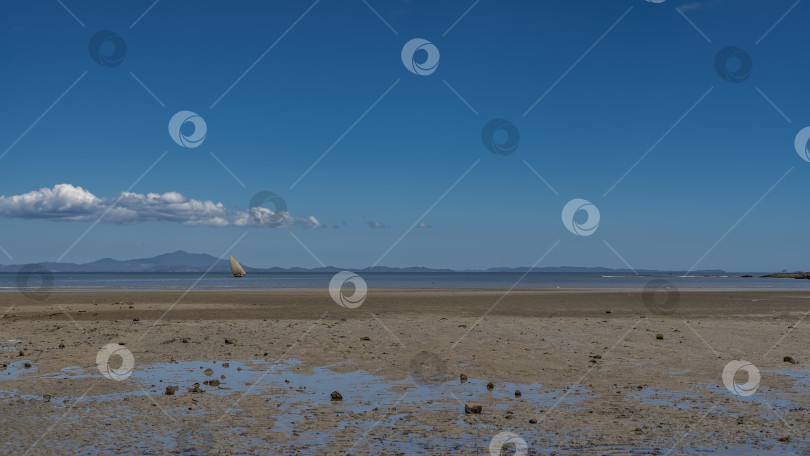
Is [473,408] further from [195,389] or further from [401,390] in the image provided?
[195,389]

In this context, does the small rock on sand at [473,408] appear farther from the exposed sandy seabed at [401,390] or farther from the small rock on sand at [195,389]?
the small rock on sand at [195,389]

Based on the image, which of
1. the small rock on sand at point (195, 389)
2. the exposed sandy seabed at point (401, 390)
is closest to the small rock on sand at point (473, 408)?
the exposed sandy seabed at point (401, 390)

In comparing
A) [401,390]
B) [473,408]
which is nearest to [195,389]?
[401,390]

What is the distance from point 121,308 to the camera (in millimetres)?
33250

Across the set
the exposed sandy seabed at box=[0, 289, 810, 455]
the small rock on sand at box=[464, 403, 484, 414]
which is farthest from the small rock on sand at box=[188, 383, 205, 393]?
the small rock on sand at box=[464, 403, 484, 414]

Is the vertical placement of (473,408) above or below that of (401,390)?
below

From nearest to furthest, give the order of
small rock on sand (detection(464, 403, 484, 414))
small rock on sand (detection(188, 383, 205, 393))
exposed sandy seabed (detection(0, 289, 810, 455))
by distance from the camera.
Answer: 1. exposed sandy seabed (detection(0, 289, 810, 455))
2. small rock on sand (detection(464, 403, 484, 414))
3. small rock on sand (detection(188, 383, 205, 393))

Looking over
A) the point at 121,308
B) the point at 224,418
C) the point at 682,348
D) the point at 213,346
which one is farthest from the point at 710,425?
the point at 121,308

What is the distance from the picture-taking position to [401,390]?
38.1 ft

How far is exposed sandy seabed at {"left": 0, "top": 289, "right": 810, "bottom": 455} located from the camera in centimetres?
816

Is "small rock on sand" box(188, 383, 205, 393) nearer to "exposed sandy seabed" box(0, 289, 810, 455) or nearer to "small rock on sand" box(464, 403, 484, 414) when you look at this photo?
"exposed sandy seabed" box(0, 289, 810, 455)

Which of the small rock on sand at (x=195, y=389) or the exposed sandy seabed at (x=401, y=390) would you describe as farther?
the small rock on sand at (x=195, y=389)

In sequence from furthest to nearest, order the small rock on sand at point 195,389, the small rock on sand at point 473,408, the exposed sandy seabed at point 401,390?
the small rock on sand at point 195,389
the small rock on sand at point 473,408
the exposed sandy seabed at point 401,390

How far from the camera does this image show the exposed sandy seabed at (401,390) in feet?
26.8
